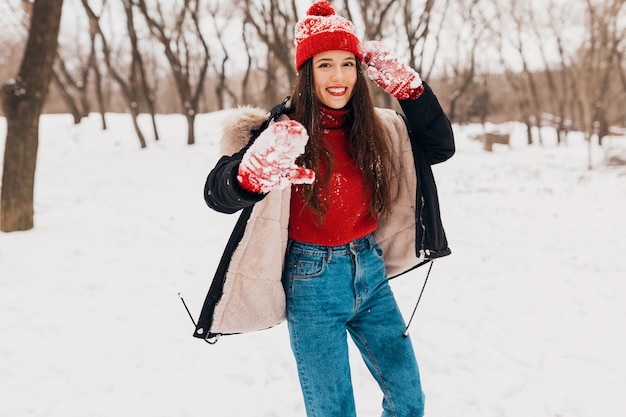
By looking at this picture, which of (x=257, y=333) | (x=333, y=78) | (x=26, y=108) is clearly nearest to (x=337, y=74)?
(x=333, y=78)

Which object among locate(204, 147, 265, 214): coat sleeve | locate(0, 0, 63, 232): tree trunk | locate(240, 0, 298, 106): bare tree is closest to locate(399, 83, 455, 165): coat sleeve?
locate(204, 147, 265, 214): coat sleeve

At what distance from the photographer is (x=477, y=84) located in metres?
33.7

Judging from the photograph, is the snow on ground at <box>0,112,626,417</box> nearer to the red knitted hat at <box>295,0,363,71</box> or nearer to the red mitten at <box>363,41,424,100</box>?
the red mitten at <box>363,41,424,100</box>

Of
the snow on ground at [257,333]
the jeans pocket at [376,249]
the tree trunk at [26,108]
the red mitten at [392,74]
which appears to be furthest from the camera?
the tree trunk at [26,108]

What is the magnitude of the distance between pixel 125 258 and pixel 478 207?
A: 6002 millimetres

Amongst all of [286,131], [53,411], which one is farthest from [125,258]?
[286,131]

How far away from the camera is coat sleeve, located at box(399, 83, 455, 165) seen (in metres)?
1.72

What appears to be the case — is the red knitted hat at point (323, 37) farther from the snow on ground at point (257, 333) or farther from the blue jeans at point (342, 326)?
the snow on ground at point (257, 333)

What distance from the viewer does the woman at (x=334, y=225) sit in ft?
5.20

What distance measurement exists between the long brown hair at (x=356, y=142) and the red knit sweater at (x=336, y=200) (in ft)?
0.09

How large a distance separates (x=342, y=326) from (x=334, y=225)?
390 millimetres

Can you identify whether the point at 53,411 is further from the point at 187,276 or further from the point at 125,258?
the point at 125,258

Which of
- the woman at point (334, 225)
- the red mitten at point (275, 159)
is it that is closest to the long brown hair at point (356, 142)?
the woman at point (334, 225)

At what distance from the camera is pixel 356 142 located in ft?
5.58
